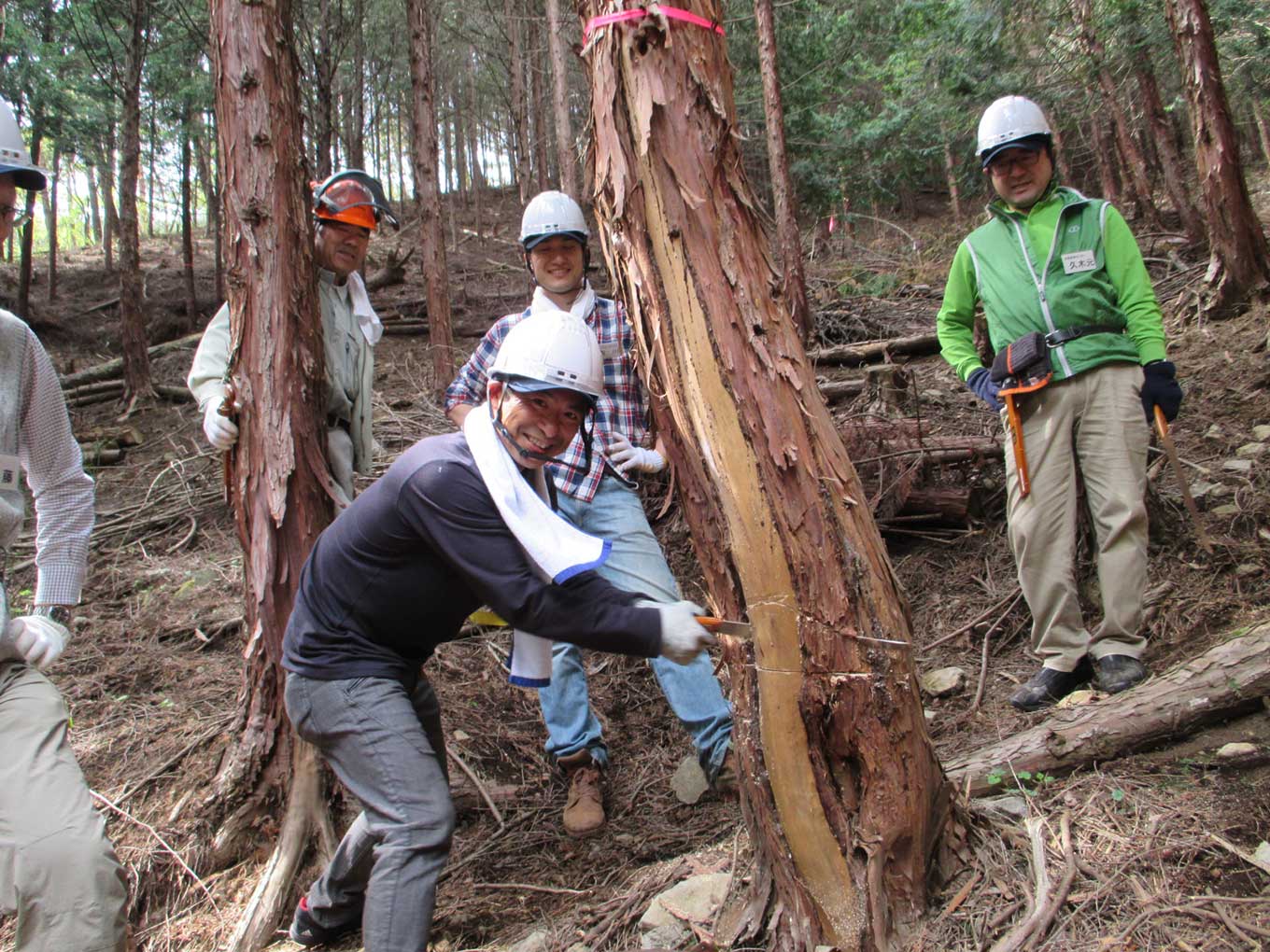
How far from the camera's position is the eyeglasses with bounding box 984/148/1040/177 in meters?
3.44

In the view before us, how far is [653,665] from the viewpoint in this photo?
3365 millimetres

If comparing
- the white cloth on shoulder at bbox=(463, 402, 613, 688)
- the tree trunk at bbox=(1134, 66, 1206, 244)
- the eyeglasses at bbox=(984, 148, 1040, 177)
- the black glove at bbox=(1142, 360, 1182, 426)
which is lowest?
the white cloth on shoulder at bbox=(463, 402, 613, 688)

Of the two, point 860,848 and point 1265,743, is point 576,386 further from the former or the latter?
point 1265,743

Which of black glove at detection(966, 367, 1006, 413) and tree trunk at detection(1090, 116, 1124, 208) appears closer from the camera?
black glove at detection(966, 367, 1006, 413)

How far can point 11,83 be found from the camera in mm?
12242

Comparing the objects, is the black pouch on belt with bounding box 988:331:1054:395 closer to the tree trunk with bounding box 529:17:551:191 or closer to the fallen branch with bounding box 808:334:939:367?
the fallen branch with bounding box 808:334:939:367

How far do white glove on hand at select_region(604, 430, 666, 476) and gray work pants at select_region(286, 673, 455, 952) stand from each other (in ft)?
4.00

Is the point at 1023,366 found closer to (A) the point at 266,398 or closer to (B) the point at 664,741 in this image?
(B) the point at 664,741

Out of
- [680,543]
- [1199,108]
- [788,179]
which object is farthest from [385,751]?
[788,179]

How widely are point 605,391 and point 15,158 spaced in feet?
6.71

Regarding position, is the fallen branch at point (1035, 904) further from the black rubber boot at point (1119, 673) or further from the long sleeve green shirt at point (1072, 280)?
the long sleeve green shirt at point (1072, 280)

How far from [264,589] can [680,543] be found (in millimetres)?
2495

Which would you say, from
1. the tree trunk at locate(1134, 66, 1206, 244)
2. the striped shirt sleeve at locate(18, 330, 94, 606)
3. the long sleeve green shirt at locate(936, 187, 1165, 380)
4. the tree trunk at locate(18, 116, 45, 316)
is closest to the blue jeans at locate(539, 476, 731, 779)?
the striped shirt sleeve at locate(18, 330, 94, 606)

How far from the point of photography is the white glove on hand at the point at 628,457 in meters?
3.45
